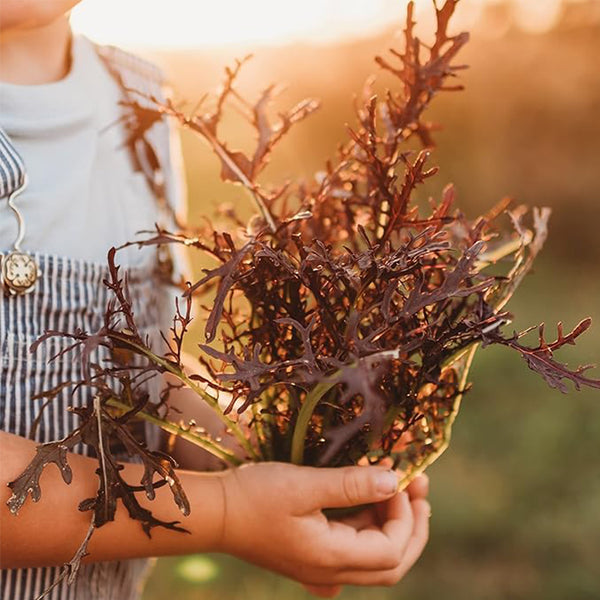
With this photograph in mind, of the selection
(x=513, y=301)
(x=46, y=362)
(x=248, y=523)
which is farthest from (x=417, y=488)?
(x=513, y=301)

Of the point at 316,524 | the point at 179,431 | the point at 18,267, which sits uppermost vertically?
the point at 18,267

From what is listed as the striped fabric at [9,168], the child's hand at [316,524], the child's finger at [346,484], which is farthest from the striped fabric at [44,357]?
the child's finger at [346,484]

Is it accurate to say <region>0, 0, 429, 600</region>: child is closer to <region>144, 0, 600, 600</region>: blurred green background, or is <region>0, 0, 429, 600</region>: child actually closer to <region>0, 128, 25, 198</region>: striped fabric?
<region>0, 128, 25, 198</region>: striped fabric

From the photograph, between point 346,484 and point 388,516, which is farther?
point 388,516

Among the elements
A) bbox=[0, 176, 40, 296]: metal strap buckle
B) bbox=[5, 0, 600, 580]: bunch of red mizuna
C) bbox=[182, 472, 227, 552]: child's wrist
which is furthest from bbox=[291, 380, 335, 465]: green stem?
bbox=[0, 176, 40, 296]: metal strap buckle

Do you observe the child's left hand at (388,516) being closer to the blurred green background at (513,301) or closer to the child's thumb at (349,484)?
the child's thumb at (349,484)

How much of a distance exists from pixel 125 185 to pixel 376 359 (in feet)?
2.51

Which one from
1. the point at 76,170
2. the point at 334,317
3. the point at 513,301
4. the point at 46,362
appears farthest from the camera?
the point at 513,301

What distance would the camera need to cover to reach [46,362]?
3.73ft

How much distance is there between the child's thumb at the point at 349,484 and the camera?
41.3 inches

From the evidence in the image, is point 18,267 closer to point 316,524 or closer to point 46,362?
point 46,362

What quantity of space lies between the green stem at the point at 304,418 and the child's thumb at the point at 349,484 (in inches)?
1.5

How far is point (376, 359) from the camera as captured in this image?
0.76 meters

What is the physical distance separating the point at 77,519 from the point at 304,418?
0.30 metres
